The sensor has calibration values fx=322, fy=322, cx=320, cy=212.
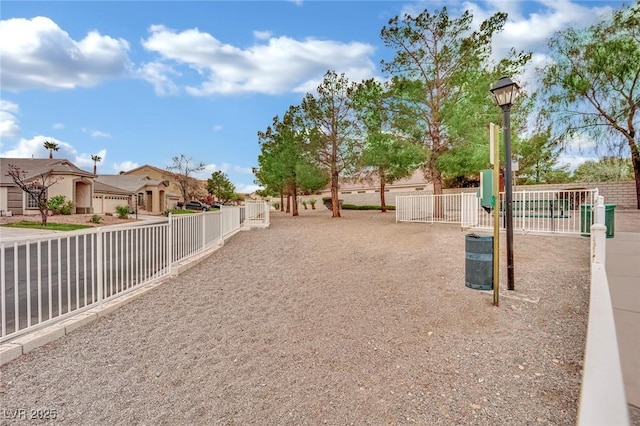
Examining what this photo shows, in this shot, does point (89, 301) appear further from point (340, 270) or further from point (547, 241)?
point (547, 241)

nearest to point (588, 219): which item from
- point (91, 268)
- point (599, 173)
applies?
point (91, 268)

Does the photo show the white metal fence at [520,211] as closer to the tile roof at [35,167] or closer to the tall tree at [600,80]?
the tall tree at [600,80]

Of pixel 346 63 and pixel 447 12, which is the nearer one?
pixel 447 12

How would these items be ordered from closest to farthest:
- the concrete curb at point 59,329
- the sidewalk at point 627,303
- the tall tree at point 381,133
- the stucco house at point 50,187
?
the sidewalk at point 627,303, the concrete curb at point 59,329, the tall tree at point 381,133, the stucco house at point 50,187

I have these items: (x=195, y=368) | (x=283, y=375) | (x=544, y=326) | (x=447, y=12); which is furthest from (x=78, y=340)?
(x=447, y=12)

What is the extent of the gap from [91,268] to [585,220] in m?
12.2

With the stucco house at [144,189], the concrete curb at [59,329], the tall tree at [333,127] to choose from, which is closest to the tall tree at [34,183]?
the stucco house at [144,189]

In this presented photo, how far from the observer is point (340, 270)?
22.1 ft

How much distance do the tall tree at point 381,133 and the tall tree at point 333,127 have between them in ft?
3.64

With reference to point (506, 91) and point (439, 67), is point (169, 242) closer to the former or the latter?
point (506, 91)

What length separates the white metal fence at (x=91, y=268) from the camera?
3586mm

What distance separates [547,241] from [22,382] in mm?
10918

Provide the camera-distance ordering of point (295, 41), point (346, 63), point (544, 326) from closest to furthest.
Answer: point (544, 326)
point (295, 41)
point (346, 63)

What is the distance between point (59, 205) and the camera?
22500 mm
